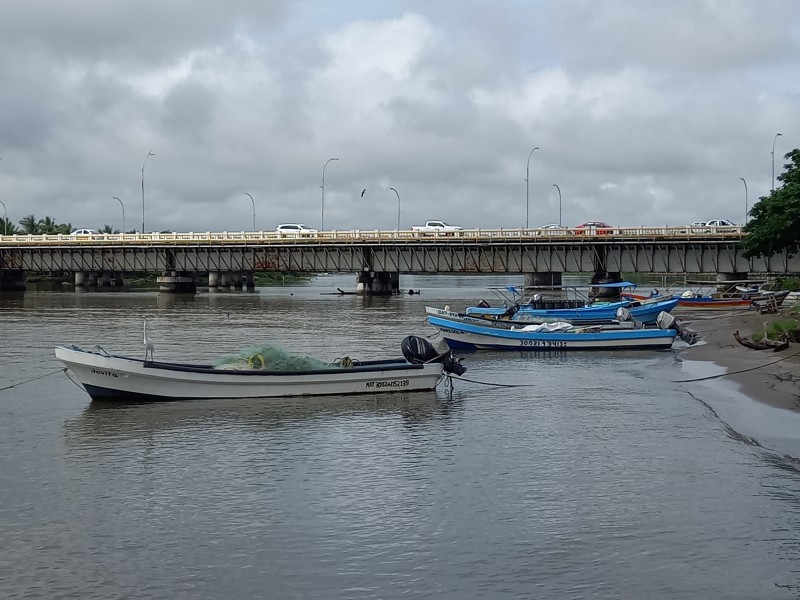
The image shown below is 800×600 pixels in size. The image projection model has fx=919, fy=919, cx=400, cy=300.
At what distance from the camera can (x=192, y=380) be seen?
24.2 metres

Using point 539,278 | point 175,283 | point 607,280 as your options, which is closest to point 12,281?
point 175,283

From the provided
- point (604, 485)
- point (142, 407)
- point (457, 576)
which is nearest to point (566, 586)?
point (457, 576)

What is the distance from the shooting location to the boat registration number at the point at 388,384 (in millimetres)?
25969

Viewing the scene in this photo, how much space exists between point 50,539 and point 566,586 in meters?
7.18

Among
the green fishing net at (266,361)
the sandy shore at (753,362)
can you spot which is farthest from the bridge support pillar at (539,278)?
the green fishing net at (266,361)

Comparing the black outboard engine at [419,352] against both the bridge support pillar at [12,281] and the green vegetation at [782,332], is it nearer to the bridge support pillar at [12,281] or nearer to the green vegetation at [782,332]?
the green vegetation at [782,332]

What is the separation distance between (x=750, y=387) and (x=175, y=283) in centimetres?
9311

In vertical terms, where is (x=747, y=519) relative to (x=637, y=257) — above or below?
below

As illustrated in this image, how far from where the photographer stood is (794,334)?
109 feet

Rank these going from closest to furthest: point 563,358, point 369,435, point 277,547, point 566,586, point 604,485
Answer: point 566,586 → point 277,547 → point 604,485 → point 369,435 → point 563,358

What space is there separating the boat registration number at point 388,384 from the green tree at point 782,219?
3232 centimetres

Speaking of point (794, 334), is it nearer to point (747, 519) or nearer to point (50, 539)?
point (747, 519)

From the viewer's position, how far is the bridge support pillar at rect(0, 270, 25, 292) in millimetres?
119250

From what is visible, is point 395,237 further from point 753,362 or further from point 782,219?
point 753,362
